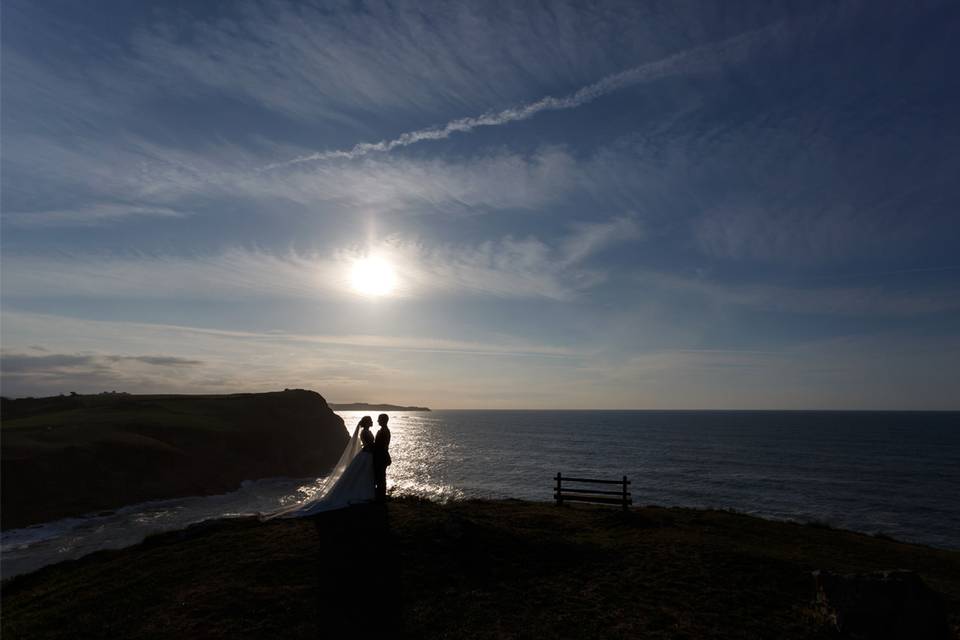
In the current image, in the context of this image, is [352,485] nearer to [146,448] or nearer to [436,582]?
[436,582]

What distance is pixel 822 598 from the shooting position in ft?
36.8

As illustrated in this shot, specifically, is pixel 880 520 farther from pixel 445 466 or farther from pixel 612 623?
pixel 445 466

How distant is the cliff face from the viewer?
38594mm

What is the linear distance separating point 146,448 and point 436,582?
47.6 metres

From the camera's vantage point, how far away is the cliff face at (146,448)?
127ft

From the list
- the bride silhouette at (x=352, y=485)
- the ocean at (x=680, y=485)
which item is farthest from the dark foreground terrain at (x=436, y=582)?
the ocean at (x=680, y=485)

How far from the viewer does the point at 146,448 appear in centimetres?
4812

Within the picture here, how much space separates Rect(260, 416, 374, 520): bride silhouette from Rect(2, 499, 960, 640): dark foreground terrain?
1.95 ft

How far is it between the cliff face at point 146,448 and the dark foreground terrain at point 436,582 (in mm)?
29003

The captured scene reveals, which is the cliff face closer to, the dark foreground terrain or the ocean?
the ocean

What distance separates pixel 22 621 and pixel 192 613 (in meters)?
4.42

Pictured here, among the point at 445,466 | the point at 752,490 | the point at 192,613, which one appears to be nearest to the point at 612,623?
the point at 192,613

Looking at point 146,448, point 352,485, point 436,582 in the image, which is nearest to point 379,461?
point 352,485

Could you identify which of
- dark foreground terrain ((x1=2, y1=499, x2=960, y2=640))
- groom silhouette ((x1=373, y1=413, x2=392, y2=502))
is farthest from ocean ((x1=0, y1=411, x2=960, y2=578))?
dark foreground terrain ((x1=2, y1=499, x2=960, y2=640))
